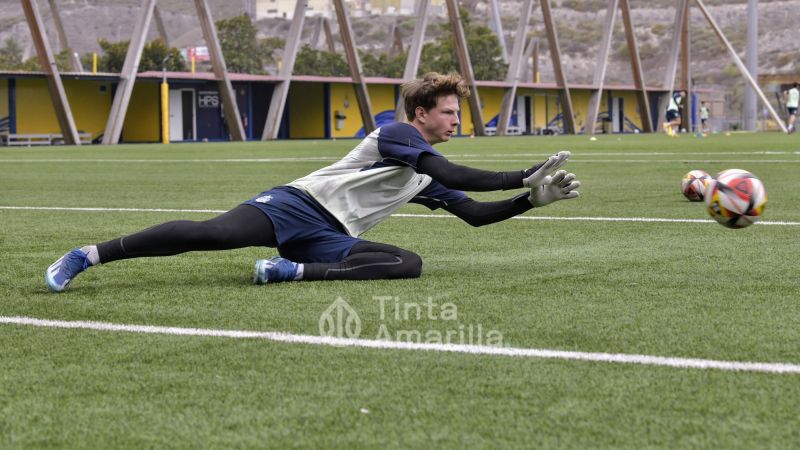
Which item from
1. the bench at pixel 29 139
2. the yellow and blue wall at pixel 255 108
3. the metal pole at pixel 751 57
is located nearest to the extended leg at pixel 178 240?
the bench at pixel 29 139

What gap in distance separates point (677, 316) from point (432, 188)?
229cm

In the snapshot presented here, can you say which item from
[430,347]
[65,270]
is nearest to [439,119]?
[65,270]

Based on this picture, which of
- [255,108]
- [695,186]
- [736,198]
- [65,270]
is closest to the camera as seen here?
[65,270]

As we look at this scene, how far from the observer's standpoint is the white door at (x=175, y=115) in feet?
153

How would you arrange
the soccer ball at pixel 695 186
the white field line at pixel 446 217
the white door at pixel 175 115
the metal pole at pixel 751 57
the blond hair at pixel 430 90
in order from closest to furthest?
the blond hair at pixel 430 90 → the white field line at pixel 446 217 → the soccer ball at pixel 695 186 → the white door at pixel 175 115 → the metal pole at pixel 751 57

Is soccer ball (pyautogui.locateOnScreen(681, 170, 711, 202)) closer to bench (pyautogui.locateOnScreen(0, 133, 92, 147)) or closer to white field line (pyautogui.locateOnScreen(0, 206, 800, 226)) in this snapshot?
Result: white field line (pyautogui.locateOnScreen(0, 206, 800, 226))

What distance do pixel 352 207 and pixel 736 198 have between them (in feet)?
7.09

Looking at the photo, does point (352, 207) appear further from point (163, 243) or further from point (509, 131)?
point (509, 131)

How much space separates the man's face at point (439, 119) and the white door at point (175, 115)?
41064mm

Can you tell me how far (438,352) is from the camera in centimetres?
433

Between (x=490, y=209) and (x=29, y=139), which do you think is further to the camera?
(x=29, y=139)

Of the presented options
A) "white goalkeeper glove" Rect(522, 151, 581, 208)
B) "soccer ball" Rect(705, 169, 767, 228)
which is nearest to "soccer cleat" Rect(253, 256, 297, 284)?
"white goalkeeper glove" Rect(522, 151, 581, 208)

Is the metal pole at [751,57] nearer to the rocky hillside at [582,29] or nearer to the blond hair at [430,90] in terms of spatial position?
the blond hair at [430,90]

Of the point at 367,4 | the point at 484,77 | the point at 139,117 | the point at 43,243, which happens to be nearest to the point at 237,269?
the point at 43,243
